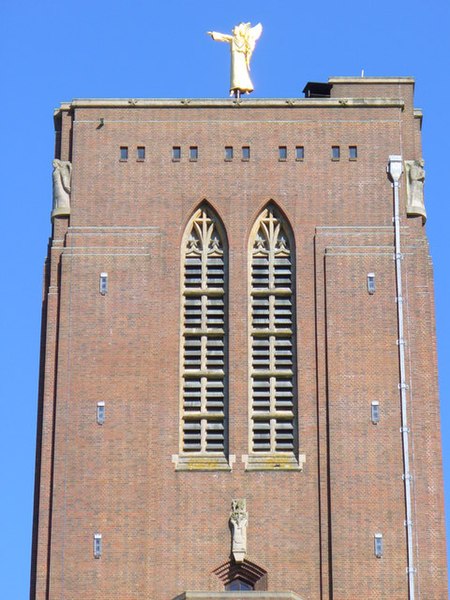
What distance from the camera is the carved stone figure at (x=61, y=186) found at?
2553 inches

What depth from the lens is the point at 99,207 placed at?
64875 mm

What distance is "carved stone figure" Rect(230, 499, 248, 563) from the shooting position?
198 ft

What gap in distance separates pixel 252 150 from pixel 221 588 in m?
13.6

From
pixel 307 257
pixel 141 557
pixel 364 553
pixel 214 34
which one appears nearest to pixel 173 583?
pixel 141 557

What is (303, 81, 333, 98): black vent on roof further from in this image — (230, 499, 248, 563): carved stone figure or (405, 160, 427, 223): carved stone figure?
(230, 499, 248, 563): carved stone figure

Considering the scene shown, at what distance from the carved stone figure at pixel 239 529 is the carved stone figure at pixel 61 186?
34.6ft

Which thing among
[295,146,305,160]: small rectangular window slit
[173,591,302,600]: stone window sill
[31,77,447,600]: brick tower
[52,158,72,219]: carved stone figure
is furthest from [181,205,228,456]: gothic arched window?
[173,591,302,600]: stone window sill

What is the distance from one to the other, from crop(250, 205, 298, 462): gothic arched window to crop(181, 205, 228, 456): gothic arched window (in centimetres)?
90

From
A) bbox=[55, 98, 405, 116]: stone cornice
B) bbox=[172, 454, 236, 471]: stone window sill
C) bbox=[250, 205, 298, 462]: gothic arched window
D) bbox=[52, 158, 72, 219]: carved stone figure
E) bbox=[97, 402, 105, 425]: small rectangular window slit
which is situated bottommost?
bbox=[172, 454, 236, 471]: stone window sill

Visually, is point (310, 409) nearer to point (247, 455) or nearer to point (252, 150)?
point (247, 455)

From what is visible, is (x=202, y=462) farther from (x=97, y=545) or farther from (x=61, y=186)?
(x=61, y=186)

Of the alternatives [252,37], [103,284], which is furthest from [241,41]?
[103,284]

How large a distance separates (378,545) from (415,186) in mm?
11597

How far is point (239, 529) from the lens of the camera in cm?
6072
